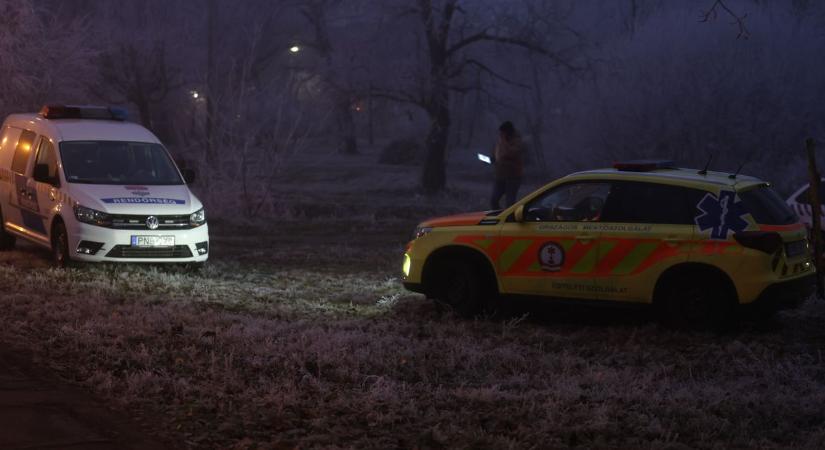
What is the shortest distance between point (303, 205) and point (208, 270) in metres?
11.7

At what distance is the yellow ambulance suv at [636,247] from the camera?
28.6 feet

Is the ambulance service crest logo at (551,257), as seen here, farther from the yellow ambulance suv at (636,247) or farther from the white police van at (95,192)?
the white police van at (95,192)

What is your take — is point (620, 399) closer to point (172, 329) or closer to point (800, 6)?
point (172, 329)

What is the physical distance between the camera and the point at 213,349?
7.98m

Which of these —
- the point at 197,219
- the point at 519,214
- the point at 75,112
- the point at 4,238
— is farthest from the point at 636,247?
the point at 4,238

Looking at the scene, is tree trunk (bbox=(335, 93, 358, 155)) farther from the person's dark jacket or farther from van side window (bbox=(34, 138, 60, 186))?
van side window (bbox=(34, 138, 60, 186))

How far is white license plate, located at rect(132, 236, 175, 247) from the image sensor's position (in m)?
12.2

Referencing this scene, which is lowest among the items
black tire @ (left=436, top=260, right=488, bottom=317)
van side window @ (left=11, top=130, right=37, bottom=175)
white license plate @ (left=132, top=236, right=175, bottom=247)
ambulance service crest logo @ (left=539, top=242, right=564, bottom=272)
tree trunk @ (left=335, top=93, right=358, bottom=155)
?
black tire @ (left=436, top=260, right=488, bottom=317)

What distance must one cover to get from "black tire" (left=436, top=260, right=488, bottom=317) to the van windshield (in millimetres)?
4704

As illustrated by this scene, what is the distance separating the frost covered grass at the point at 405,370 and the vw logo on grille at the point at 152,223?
1.13 m

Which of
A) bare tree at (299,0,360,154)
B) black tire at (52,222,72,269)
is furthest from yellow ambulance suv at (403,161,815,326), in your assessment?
bare tree at (299,0,360,154)

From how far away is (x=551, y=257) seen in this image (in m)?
9.52

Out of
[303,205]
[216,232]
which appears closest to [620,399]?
[216,232]

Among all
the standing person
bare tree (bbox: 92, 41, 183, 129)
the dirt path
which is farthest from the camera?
bare tree (bbox: 92, 41, 183, 129)
